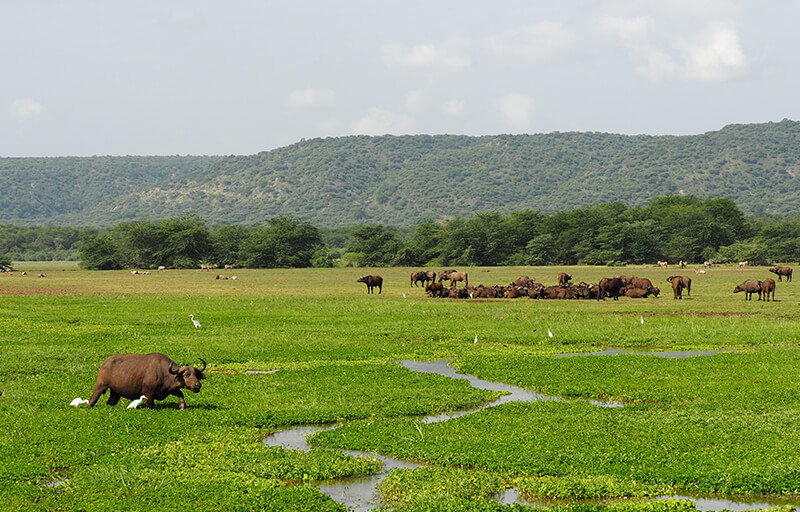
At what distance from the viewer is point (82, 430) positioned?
47.4 feet

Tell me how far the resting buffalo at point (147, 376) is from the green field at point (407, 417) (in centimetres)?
46

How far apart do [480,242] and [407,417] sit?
9971 centimetres

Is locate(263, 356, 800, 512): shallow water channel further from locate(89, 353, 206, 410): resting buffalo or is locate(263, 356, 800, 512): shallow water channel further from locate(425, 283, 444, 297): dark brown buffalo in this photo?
locate(425, 283, 444, 297): dark brown buffalo

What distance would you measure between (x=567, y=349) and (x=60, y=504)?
1911 centimetres

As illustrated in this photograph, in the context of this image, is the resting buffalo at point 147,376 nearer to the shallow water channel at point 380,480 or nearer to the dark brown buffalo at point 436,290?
the shallow water channel at point 380,480

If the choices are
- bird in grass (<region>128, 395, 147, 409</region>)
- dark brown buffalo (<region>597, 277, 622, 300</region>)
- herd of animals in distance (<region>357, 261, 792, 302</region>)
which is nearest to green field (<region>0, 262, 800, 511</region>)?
bird in grass (<region>128, 395, 147, 409</region>)

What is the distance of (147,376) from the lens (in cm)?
1600

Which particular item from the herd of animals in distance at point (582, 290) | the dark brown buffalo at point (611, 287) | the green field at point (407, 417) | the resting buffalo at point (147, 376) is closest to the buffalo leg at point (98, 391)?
the resting buffalo at point (147, 376)

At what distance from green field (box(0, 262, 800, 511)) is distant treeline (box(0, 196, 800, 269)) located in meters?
79.8

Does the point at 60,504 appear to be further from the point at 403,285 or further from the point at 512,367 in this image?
the point at 403,285

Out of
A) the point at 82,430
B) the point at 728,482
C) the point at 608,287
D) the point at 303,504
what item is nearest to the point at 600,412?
the point at 728,482

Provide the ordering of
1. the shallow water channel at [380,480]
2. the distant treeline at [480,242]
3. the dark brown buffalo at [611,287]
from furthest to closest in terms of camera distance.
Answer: the distant treeline at [480,242]
the dark brown buffalo at [611,287]
the shallow water channel at [380,480]

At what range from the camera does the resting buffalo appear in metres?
15.9

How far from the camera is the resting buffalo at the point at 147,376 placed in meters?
15.9
